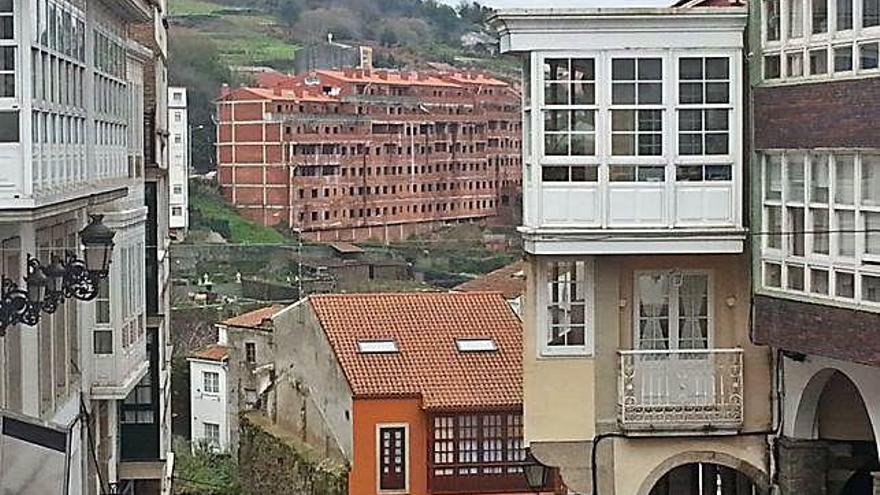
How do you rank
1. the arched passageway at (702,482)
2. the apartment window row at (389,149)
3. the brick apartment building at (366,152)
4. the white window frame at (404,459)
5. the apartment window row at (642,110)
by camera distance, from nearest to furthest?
the apartment window row at (642,110) → the arched passageway at (702,482) → the white window frame at (404,459) → the brick apartment building at (366,152) → the apartment window row at (389,149)

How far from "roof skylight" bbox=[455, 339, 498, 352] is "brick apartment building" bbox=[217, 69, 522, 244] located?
1690 centimetres

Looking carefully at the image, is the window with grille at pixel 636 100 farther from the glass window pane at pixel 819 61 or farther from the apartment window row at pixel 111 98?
the apartment window row at pixel 111 98

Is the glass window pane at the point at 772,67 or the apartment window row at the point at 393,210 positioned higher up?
the glass window pane at the point at 772,67

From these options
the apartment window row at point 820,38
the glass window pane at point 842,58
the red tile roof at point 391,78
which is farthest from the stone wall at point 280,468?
the red tile roof at point 391,78

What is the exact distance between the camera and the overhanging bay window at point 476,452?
2748 centimetres

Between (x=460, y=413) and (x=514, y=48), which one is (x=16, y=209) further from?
(x=460, y=413)

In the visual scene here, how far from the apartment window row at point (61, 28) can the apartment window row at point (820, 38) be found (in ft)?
21.7

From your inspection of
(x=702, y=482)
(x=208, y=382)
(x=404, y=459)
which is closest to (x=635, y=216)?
(x=702, y=482)

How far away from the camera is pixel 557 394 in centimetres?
1797

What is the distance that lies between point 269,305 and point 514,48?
88.7ft

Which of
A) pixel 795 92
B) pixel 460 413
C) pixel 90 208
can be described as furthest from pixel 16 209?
pixel 460 413

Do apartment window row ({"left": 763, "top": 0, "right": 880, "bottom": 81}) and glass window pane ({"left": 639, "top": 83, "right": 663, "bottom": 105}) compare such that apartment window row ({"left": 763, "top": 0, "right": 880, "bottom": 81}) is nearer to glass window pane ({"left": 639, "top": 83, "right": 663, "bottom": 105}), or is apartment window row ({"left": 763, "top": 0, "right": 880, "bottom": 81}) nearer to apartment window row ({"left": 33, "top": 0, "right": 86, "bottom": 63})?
glass window pane ({"left": 639, "top": 83, "right": 663, "bottom": 105})

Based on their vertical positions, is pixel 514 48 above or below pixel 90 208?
above

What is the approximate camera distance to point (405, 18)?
67812 mm
